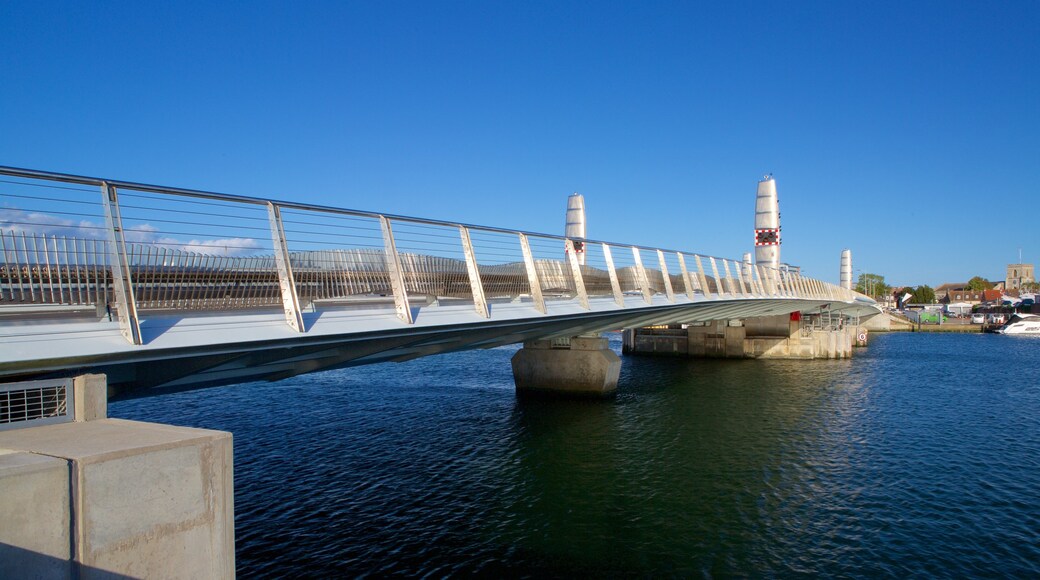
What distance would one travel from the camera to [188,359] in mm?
7344

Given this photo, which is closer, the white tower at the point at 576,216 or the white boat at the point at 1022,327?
the white tower at the point at 576,216

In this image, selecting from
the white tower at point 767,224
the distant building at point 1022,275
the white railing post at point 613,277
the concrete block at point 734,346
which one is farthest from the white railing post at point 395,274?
the distant building at point 1022,275

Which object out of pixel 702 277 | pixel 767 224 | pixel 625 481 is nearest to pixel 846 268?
pixel 767 224

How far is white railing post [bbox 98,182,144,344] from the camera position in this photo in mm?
6152

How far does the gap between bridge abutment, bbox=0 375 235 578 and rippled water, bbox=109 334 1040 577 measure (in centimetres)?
604

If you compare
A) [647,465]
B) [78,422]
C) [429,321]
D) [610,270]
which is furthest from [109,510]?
[647,465]

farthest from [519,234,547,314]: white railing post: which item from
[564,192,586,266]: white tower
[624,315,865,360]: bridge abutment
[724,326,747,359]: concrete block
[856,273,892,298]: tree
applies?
[856,273,892,298]: tree

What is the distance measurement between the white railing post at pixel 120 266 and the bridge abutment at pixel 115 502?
98 cm

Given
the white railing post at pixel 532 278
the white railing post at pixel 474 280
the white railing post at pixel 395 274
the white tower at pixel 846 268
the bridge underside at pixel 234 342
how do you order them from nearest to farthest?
the bridge underside at pixel 234 342 < the white railing post at pixel 395 274 < the white railing post at pixel 474 280 < the white railing post at pixel 532 278 < the white tower at pixel 846 268

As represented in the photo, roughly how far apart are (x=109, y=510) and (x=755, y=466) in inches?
641

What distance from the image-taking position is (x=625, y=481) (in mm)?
16031

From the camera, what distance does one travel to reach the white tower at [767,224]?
2251 inches

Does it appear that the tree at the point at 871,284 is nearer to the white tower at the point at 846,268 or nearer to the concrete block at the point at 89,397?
the white tower at the point at 846,268

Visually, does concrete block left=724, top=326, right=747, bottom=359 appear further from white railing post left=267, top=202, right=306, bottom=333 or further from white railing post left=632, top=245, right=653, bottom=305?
white railing post left=267, top=202, right=306, bottom=333
